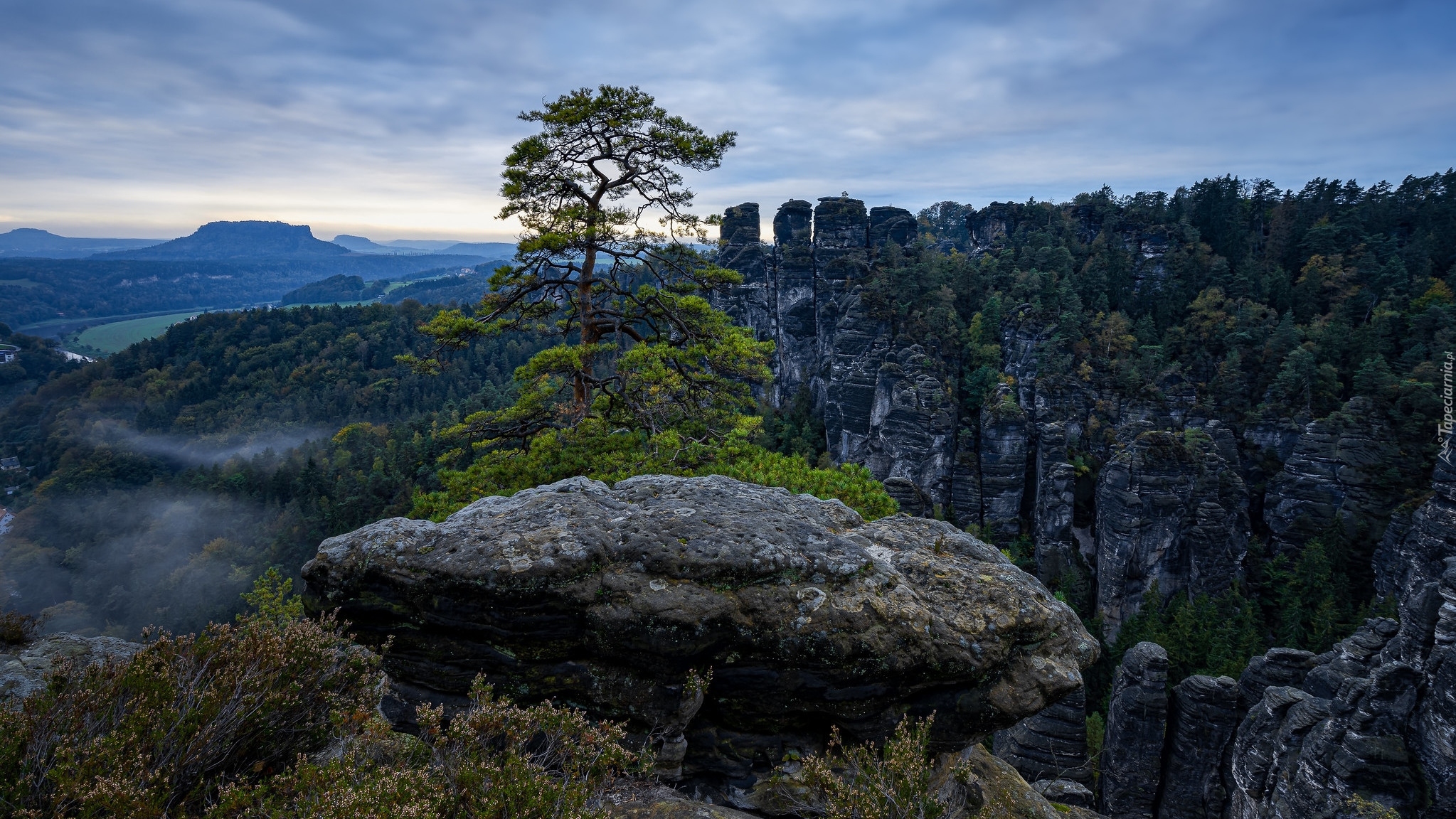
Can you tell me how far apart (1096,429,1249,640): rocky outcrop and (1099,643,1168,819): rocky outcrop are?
22219 mm

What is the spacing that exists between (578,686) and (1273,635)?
53.6 metres

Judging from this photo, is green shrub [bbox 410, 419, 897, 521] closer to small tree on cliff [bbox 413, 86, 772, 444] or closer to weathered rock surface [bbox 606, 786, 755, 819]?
small tree on cliff [bbox 413, 86, 772, 444]

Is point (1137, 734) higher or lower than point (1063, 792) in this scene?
lower

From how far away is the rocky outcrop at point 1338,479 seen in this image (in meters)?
42.5

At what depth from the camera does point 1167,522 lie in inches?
1823

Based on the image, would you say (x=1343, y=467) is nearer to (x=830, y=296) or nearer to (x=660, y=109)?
(x=830, y=296)

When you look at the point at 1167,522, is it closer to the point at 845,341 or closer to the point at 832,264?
the point at 845,341

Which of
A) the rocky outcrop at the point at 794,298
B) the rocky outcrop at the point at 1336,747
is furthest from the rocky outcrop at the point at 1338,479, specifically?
the rocky outcrop at the point at 794,298

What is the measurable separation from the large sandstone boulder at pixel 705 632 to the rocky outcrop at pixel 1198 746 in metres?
26.3

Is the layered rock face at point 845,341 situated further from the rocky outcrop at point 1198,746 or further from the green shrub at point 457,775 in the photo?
the green shrub at point 457,775

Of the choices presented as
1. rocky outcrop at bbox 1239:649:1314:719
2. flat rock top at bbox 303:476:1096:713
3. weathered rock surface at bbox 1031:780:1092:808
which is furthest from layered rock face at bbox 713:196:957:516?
flat rock top at bbox 303:476:1096:713

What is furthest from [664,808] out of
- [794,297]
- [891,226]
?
[891,226]

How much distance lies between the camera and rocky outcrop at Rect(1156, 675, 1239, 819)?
81.6 feet

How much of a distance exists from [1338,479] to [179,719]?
63.7m
